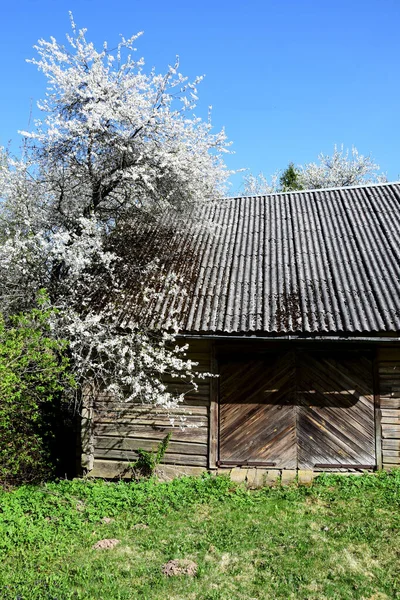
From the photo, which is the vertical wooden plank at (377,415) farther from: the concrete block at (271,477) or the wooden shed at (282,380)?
the concrete block at (271,477)

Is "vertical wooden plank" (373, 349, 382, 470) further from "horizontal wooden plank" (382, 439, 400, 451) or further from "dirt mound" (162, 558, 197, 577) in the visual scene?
"dirt mound" (162, 558, 197, 577)

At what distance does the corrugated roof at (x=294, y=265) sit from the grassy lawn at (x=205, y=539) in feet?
8.87

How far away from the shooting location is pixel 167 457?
908 centimetres

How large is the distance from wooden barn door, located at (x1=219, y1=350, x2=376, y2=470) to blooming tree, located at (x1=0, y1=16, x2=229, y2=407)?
1162 mm

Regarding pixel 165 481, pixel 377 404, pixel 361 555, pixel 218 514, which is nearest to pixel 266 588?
pixel 361 555

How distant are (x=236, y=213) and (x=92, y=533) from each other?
8348 millimetres

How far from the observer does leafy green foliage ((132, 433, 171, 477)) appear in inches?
348

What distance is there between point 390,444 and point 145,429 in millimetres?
4392

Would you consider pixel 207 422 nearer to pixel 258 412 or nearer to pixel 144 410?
pixel 258 412

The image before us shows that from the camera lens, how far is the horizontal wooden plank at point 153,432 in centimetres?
900

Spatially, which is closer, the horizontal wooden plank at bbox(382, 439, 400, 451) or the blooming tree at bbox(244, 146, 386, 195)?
the horizontal wooden plank at bbox(382, 439, 400, 451)

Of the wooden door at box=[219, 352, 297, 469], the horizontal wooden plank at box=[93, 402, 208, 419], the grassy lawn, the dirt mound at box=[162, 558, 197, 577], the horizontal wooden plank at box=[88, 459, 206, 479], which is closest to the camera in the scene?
the grassy lawn

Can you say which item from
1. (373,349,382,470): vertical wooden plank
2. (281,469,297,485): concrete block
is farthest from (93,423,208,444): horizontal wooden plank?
(373,349,382,470): vertical wooden plank

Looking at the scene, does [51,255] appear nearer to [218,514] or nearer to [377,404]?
[218,514]
